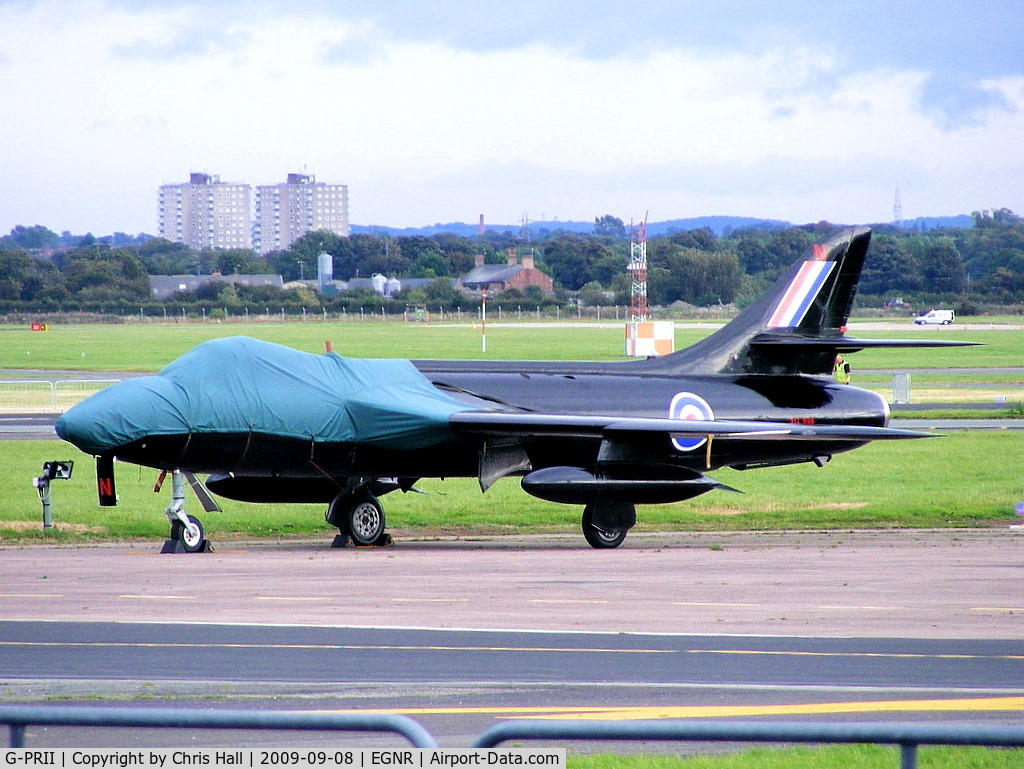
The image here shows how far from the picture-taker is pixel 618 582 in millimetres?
15148

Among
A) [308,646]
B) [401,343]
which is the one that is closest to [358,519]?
[308,646]

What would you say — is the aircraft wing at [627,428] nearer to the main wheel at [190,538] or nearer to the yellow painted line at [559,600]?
the main wheel at [190,538]

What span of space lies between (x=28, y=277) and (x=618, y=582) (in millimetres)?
117922

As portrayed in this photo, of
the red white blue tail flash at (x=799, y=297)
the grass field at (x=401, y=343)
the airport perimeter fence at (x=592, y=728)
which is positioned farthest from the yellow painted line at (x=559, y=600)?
the grass field at (x=401, y=343)

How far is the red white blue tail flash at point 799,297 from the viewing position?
22.6 meters

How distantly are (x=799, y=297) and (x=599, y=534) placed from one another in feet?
20.8

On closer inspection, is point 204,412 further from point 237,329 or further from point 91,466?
point 237,329

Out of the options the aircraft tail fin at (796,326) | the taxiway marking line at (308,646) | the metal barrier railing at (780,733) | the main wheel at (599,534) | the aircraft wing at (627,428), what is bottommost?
the main wheel at (599,534)

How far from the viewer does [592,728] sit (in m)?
5.03

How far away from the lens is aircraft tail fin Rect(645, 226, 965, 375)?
22125mm

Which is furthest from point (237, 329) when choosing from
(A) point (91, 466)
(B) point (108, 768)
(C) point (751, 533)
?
(B) point (108, 768)

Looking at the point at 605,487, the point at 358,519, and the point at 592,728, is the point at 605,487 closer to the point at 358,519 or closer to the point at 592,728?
the point at 358,519

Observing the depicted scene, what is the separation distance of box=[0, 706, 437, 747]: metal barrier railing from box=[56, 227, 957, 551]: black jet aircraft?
1216 centimetres

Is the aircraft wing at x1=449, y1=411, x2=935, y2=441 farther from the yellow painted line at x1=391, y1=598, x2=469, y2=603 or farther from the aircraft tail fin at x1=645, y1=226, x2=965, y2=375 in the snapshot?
the yellow painted line at x1=391, y1=598, x2=469, y2=603
